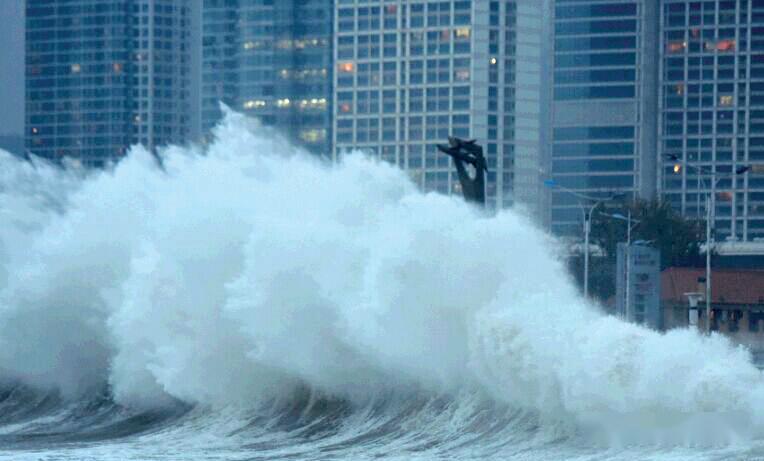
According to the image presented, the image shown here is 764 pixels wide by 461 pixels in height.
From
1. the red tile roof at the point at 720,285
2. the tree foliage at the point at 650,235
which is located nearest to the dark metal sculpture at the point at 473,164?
the red tile roof at the point at 720,285

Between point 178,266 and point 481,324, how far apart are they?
12677 mm

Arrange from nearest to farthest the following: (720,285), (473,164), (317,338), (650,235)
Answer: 1. (317,338)
2. (473,164)
3. (720,285)
4. (650,235)

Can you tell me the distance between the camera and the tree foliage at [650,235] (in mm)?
127250

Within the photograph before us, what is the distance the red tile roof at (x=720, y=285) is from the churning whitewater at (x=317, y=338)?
185 feet

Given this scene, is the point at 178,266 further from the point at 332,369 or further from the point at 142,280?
the point at 332,369

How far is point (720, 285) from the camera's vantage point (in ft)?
399

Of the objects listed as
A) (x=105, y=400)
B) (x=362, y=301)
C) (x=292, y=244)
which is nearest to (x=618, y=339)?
(x=362, y=301)

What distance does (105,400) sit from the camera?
177ft

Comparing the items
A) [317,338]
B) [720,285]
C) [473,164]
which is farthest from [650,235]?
[317,338]

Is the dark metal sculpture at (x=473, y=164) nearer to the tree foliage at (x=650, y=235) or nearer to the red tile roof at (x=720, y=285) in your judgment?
the red tile roof at (x=720, y=285)

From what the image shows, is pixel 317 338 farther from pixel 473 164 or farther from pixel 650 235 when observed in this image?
pixel 650 235

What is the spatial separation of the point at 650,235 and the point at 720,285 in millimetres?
11559

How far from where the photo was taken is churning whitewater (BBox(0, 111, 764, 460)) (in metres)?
37.0

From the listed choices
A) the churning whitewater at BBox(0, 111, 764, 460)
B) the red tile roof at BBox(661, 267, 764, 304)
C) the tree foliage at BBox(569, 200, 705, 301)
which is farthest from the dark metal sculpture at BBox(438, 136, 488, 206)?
the tree foliage at BBox(569, 200, 705, 301)
